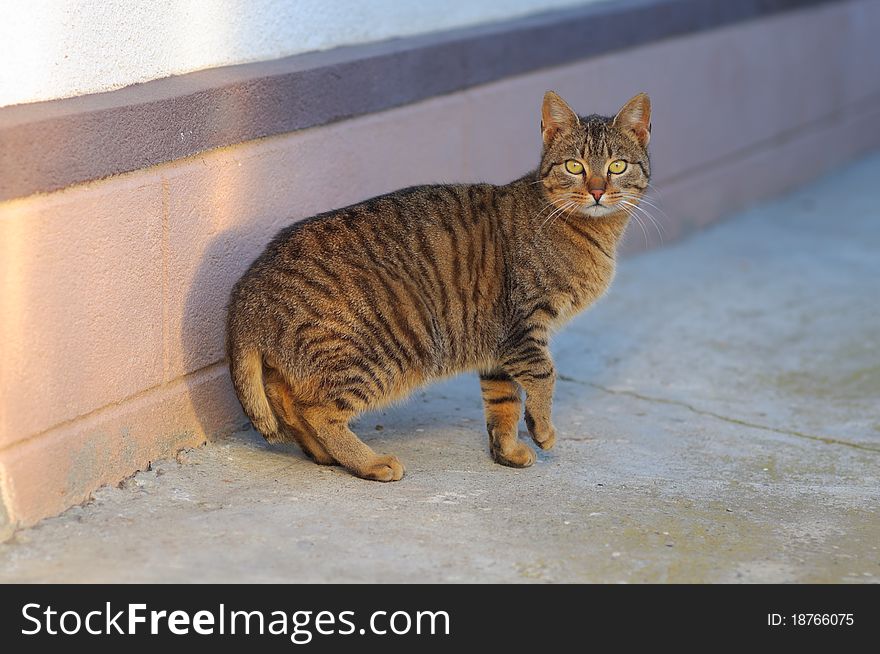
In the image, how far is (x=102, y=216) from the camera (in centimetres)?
395

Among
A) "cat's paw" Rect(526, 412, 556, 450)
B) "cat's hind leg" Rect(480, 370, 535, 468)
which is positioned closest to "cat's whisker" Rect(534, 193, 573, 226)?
"cat's hind leg" Rect(480, 370, 535, 468)

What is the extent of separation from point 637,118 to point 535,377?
1.02m

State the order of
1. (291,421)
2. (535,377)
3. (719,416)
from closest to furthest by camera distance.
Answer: (291,421)
(535,377)
(719,416)

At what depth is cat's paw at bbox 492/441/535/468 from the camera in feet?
14.7

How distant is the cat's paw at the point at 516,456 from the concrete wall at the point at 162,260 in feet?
3.31

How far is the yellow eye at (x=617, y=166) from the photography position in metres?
4.48

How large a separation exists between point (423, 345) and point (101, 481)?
1.15m

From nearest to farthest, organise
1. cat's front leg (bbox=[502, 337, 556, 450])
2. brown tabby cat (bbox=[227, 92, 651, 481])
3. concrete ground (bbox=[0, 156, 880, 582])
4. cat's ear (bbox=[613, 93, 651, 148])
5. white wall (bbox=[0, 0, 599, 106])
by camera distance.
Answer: concrete ground (bbox=[0, 156, 880, 582]) < white wall (bbox=[0, 0, 599, 106]) < brown tabby cat (bbox=[227, 92, 651, 481]) < cat's front leg (bbox=[502, 337, 556, 450]) < cat's ear (bbox=[613, 93, 651, 148])

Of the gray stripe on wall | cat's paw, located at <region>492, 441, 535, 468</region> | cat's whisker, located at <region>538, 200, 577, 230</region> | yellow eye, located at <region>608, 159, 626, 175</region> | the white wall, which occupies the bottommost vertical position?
cat's paw, located at <region>492, 441, 535, 468</region>

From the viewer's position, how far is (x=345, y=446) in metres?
4.25

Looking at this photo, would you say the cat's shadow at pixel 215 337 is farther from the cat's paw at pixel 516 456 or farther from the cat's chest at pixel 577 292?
the cat's chest at pixel 577 292

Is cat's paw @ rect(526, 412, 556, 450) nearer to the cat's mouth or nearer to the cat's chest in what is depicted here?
the cat's chest

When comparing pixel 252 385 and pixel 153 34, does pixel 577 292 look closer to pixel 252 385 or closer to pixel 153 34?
pixel 252 385

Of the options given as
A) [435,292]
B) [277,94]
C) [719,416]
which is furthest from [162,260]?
[719,416]
